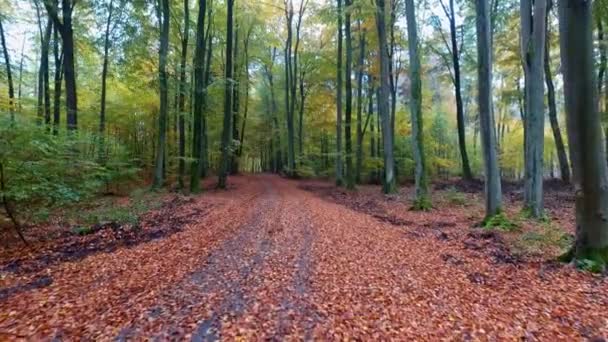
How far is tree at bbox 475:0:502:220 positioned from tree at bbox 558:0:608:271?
339 centimetres

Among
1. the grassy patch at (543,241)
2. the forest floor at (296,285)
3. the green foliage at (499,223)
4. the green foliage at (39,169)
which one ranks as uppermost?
the green foliage at (39,169)

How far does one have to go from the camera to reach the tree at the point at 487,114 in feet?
26.2

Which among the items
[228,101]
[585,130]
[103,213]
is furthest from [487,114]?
[228,101]

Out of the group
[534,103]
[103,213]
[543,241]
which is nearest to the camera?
[543,241]

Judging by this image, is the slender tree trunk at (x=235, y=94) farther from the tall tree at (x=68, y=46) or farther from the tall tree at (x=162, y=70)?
the tall tree at (x=68, y=46)

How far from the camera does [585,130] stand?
4.56 metres

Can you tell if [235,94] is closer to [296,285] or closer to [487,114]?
[487,114]

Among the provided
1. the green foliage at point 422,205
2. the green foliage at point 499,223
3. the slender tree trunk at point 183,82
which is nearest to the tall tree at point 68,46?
the slender tree trunk at point 183,82

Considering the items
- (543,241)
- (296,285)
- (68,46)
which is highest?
(68,46)

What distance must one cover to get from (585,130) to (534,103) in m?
4.37

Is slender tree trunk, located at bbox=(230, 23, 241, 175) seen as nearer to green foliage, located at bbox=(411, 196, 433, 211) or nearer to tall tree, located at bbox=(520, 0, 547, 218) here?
green foliage, located at bbox=(411, 196, 433, 211)

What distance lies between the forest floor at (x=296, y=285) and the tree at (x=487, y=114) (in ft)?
2.93

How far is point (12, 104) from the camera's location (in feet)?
22.8

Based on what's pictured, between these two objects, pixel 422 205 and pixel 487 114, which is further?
pixel 422 205
